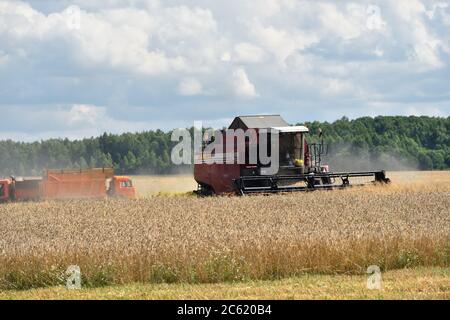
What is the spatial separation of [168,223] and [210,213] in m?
2.62

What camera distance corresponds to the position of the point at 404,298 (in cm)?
1338

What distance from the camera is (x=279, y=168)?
3438cm

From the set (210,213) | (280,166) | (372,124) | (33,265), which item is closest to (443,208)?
(210,213)

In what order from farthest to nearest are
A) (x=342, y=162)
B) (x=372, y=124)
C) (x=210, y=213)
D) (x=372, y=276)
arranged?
(x=372, y=124) → (x=342, y=162) → (x=210, y=213) → (x=372, y=276)

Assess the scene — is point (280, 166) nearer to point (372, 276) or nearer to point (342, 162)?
point (372, 276)

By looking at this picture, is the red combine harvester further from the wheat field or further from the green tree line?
the green tree line

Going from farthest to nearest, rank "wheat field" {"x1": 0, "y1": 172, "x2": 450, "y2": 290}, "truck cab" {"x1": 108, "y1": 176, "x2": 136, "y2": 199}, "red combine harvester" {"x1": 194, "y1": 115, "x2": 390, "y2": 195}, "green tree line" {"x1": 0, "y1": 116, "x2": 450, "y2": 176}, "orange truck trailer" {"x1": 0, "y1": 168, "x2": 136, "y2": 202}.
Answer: "green tree line" {"x1": 0, "y1": 116, "x2": 450, "y2": 176} < "truck cab" {"x1": 108, "y1": 176, "x2": 136, "y2": 199} < "orange truck trailer" {"x1": 0, "y1": 168, "x2": 136, "y2": 202} < "red combine harvester" {"x1": 194, "y1": 115, "x2": 390, "y2": 195} < "wheat field" {"x1": 0, "y1": 172, "x2": 450, "y2": 290}

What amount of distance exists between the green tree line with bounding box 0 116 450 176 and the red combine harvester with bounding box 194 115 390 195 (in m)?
28.7

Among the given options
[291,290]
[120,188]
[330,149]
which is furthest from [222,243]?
[330,149]

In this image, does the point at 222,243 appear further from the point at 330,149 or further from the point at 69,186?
the point at 330,149

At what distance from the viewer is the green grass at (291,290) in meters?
13.8

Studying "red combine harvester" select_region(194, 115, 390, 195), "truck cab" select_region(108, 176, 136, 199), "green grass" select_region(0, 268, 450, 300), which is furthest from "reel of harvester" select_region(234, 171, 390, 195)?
"green grass" select_region(0, 268, 450, 300)

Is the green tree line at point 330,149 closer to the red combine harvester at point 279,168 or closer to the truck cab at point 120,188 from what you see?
the truck cab at point 120,188

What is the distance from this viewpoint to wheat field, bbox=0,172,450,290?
16.2 m
